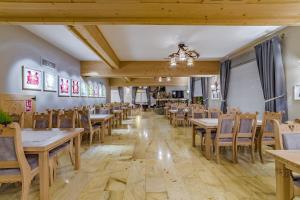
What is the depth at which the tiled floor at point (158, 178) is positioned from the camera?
2.47 metres

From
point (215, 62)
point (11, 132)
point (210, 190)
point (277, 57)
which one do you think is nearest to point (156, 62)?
point (215, 62)

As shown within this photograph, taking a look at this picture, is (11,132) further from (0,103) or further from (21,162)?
(0,103)

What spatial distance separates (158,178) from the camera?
2.96m

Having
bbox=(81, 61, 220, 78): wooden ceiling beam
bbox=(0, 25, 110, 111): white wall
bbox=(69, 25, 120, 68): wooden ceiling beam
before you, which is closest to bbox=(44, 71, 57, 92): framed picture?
bbox=(0, 25, 110, 111): white wall

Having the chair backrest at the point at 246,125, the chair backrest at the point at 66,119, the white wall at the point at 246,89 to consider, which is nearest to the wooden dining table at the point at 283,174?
the chair backrest at the point at 246,125

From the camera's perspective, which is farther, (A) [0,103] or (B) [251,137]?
(A) [0,103]

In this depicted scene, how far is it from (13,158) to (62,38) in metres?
4.33

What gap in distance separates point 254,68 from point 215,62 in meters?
2.73

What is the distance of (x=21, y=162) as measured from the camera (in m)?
1.88

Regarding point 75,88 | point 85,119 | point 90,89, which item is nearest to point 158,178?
point 85,119

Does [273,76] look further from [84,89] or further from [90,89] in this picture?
[90,89]

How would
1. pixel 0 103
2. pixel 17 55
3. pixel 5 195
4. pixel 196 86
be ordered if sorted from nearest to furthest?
pixel 5 195, pixel 0 103, pixel 17 55, pixel 196 86

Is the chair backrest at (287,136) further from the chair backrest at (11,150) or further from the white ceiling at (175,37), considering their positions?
the white ceiling at (175,37)

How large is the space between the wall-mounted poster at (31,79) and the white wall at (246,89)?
5.89 metres
